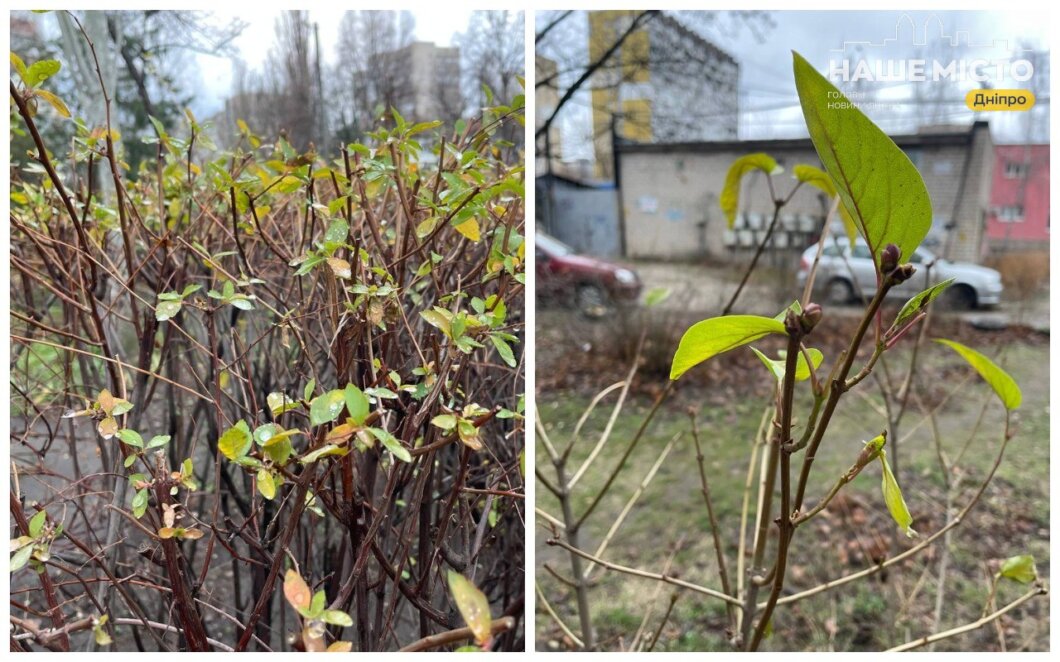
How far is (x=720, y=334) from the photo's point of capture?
0.43m

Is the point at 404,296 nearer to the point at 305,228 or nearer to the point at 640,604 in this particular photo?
the point at 305,228

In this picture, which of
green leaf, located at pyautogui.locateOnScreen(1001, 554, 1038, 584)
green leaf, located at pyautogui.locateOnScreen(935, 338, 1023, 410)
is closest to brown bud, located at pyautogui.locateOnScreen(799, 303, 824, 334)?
green leaf, located at pyautogui.locateOnScreen(935, 338, 1023, 410)

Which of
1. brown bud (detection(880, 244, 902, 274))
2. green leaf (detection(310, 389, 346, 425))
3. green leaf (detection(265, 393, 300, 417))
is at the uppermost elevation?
brown bud (detection(880, 244, 902, 274))

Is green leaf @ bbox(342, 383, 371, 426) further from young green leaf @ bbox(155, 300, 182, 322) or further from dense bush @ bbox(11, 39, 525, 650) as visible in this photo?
young green leaf @ bbox(155, 300, 182, 322)

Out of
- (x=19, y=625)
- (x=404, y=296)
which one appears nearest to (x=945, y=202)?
(x=404, y=296)

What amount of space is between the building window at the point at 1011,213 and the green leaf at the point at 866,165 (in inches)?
42.7

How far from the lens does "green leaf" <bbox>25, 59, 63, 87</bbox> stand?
69 centimetres

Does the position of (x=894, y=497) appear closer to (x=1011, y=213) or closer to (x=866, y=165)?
(x=866, y=165)

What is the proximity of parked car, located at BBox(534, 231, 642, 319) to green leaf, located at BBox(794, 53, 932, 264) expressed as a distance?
169 centimetres

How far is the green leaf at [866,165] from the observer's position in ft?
1.26

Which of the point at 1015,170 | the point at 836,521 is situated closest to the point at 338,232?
the point at 1015,170

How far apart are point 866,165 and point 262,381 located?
64cm

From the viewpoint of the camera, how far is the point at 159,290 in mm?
907
